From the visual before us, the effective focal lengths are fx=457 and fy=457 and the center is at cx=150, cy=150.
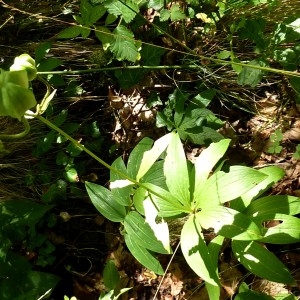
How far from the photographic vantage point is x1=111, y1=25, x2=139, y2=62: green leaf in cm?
143

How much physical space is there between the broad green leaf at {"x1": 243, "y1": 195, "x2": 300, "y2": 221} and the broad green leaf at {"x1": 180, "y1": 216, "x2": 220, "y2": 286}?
0.19 m

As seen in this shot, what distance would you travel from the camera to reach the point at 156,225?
1.12 metres

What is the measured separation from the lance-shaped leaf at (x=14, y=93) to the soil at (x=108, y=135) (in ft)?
2.32

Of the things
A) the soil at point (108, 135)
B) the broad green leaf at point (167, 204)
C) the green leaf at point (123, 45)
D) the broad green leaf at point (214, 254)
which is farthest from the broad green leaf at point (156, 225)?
the green leaf at point (123, 45)

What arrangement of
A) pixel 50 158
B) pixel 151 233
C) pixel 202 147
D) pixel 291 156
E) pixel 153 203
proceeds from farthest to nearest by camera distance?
1. pixel 50 158
2. pixel 202 147
3. pixel 291 156
4. pixel 151 233
5. pixel 153 203

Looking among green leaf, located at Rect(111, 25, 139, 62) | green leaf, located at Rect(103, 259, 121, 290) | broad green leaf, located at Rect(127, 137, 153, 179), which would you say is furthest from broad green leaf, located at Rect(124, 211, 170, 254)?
green leaf, located at Rect(111, 25, 139, 62)

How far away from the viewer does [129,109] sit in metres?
1.75

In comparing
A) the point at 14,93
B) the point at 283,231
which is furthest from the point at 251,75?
the point at 14,93

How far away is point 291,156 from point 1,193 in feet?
3.38

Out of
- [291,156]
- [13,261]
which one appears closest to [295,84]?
[291,156]

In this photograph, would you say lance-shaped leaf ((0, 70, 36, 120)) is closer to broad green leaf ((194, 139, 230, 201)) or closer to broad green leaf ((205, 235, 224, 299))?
broad green leaf ((194, 139, 230, 201))

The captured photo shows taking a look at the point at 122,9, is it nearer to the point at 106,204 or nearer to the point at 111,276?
the point at 106,204

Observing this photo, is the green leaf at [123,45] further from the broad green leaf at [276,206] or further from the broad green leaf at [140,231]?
the broad green leaf at [276,206]

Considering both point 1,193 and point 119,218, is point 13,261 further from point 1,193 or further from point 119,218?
point 119,218
